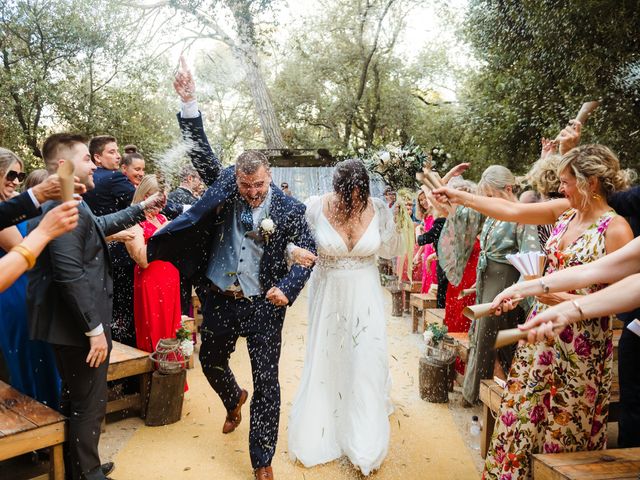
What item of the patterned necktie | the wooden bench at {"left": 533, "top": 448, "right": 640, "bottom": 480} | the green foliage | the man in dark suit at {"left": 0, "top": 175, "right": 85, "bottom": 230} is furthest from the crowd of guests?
the green foliage

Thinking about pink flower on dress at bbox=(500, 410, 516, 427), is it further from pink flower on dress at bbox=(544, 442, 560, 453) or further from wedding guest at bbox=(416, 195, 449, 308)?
wedding guest at bbox=(416, 195, 449, 308)

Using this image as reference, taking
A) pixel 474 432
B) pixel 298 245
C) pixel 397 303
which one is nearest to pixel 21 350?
pixel 298 245

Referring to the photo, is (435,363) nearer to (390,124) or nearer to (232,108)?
(390,124)

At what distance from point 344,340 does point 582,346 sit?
5.49 ft

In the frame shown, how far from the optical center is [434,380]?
4.67 meters

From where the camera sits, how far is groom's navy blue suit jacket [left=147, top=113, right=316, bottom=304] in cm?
335

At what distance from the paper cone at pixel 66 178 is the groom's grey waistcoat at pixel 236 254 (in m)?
1.44

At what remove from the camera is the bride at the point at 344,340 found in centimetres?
352

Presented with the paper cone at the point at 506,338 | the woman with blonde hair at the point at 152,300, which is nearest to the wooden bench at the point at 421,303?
the woman with blonde hair at the point at 152,300

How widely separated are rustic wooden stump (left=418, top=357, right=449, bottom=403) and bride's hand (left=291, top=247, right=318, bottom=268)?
6.64ft

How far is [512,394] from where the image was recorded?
9.04 ft

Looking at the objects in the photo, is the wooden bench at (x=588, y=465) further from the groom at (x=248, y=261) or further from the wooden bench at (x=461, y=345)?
the wooden bench at (x=461, y=345)

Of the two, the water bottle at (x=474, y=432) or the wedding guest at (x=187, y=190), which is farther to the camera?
the wedding guest at (x=187, y=190)

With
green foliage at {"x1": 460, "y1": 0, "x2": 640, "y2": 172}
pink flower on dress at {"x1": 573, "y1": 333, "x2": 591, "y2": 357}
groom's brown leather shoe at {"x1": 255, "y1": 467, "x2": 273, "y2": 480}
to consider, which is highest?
green foliage at {"x1": 460, "y1": 0, "x2": 640, "y2": 172}
